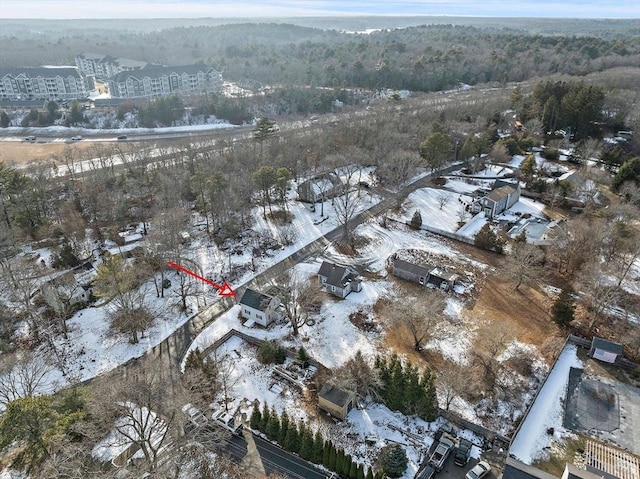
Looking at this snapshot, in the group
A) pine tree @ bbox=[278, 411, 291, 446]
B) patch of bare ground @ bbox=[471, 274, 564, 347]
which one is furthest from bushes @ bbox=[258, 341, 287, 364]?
patch of bare ground @ bbox=[471, 274, 564, 347]

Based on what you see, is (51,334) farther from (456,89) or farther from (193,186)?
(456,89)

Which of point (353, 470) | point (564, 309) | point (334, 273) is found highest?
point (564, 309)

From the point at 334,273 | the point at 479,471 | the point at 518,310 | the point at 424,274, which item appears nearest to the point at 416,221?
the point at 424,274

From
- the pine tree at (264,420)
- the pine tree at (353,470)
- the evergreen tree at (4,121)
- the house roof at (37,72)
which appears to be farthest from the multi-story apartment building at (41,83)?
the pine tree at (353,470)

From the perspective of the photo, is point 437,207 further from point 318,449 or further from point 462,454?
point 318,449

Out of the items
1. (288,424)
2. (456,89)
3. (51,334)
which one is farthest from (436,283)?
(456,89)

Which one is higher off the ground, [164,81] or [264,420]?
[164,81]

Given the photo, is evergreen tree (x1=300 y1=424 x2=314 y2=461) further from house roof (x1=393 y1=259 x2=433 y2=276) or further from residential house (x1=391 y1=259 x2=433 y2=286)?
house roof (x1=393 y1=259 x2=433 y2=276)
